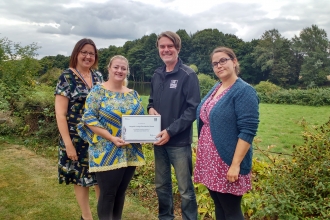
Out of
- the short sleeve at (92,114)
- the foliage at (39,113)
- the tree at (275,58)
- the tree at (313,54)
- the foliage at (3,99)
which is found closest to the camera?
the short sleeve at (92,114)

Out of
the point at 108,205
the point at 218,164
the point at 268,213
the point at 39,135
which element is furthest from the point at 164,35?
the point at 39,135

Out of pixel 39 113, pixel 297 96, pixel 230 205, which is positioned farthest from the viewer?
pixel 297 96

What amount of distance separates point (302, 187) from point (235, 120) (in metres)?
1.36

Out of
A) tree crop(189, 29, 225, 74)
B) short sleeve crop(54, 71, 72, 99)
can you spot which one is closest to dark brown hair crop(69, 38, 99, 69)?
short sleeve crop(54, 71, 72, 99)

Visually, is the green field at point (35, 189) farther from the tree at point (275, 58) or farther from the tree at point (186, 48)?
the tree at point (275, 58)

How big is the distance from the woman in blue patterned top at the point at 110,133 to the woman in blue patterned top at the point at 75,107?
260 mm

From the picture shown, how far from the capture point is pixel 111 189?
8.43 feet

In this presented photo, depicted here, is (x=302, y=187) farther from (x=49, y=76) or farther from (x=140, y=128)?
(x=49, y=76)

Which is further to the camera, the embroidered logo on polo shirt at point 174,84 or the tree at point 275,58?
the tree at point 275,58

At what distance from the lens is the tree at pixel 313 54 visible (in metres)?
37.4

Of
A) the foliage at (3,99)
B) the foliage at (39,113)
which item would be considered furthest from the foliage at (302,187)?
the foliage at (3,99)

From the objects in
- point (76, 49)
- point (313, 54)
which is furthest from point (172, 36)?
point (313, 54)

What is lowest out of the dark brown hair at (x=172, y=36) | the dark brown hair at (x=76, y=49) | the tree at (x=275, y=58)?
the dark brown hair at (x=76, y=49)

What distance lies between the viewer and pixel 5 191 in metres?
4.49
